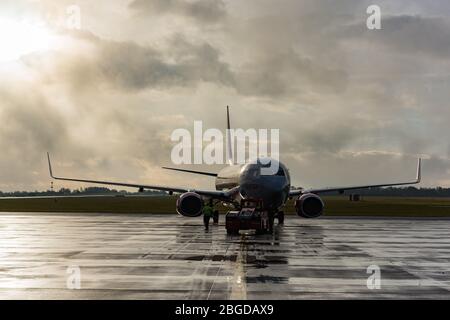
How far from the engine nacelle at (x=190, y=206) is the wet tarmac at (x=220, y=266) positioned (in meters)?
9.39

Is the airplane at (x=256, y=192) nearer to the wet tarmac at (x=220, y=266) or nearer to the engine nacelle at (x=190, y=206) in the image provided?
the engine nacelle at (x=190, y=206)

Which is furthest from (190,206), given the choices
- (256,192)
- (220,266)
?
(220,266)

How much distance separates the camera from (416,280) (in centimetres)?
1580

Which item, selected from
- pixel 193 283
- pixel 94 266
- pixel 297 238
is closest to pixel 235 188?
pixel 297 238

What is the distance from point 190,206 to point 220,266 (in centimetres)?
2213

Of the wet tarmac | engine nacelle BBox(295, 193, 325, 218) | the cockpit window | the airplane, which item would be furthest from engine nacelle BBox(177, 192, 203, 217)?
the wet tarmac

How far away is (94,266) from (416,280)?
973 cm

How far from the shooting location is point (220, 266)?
1823 cm

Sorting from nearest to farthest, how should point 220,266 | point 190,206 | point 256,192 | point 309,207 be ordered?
point 220,266
point 256,192
point 309,207
point 190,206

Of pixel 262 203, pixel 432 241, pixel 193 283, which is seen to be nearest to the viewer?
pixel 193 283

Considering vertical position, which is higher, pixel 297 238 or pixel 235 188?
pixel 235 188

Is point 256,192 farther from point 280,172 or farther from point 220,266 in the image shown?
point 220,266

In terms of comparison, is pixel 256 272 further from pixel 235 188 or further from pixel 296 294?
pixel 235 188
